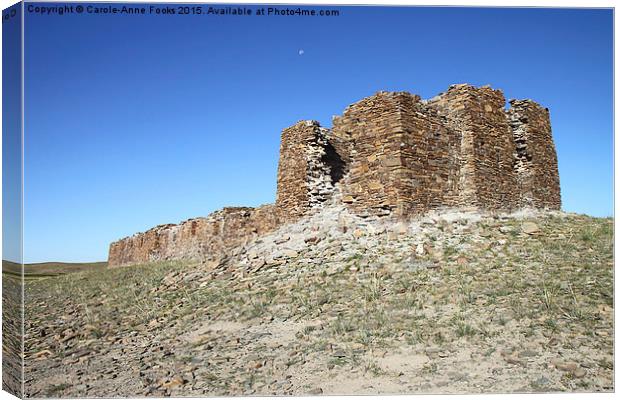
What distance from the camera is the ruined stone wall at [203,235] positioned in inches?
832

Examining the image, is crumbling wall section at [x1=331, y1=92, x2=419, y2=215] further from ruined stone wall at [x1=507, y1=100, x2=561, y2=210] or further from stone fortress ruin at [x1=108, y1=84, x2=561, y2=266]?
ruined stone wall at [x1=507, y1=100, x2=561, y2=210]

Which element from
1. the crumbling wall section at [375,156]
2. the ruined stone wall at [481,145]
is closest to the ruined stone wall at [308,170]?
the crumbling wall section at [375,156]

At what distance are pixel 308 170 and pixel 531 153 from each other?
19.5 ft

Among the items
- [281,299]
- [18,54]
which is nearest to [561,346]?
[281,299]

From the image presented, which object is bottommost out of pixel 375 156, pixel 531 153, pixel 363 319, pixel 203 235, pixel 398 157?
pixel 363 319

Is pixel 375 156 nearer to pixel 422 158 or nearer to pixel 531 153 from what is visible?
pixel 422 158

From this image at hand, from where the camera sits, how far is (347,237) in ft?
32.7

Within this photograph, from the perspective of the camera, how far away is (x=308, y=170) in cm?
1166

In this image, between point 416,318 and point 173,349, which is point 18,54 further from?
point 416,318

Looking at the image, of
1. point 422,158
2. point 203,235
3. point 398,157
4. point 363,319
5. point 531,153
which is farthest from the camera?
point 203,235

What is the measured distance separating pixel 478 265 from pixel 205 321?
14.5 ft

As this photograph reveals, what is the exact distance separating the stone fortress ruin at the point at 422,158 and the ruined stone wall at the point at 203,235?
20.6ft

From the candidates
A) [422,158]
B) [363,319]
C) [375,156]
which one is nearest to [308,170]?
[375,156]

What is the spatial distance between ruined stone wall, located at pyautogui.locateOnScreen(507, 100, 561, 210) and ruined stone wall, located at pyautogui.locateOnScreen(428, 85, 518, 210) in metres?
0.49
